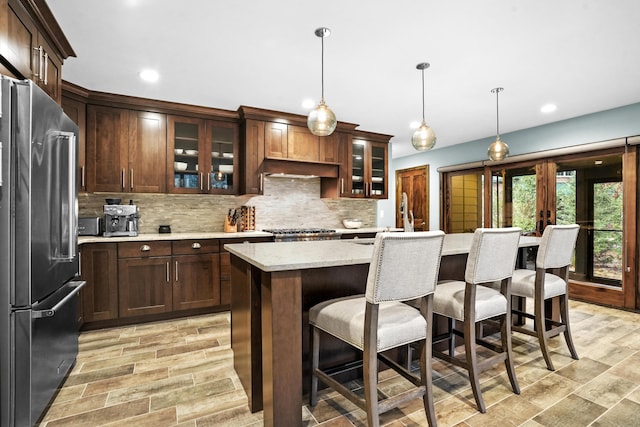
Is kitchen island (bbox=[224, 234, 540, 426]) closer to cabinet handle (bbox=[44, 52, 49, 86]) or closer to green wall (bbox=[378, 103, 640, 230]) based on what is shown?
cabinet handle (bbox=[44, 52, 49, 86])

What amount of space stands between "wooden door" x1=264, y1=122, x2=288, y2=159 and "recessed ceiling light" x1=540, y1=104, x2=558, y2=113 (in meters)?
3.33

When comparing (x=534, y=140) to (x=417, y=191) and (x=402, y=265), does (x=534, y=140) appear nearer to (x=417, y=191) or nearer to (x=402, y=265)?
(x=417, y=191)

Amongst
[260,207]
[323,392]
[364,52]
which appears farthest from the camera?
[260,207]

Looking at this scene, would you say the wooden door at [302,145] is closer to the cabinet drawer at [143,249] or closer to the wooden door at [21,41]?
the cabinet drawer at [143,249]

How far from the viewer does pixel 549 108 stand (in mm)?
4109

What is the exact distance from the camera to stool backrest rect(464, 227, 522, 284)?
1.94 meters

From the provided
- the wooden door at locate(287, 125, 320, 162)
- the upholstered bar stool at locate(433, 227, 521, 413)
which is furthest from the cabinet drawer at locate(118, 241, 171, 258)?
the upholstered bar stool at locate(433, 227, 521, 413)

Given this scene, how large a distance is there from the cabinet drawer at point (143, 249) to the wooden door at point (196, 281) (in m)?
0.15

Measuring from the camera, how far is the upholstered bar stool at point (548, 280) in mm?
2408

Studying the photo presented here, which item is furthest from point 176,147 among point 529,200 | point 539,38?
point 529,200

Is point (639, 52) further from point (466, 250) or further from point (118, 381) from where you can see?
point (118, 381)

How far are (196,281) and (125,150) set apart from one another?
1731 millimetres

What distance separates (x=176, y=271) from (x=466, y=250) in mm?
2979

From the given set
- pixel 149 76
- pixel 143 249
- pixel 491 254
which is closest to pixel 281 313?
pixel 491 254
